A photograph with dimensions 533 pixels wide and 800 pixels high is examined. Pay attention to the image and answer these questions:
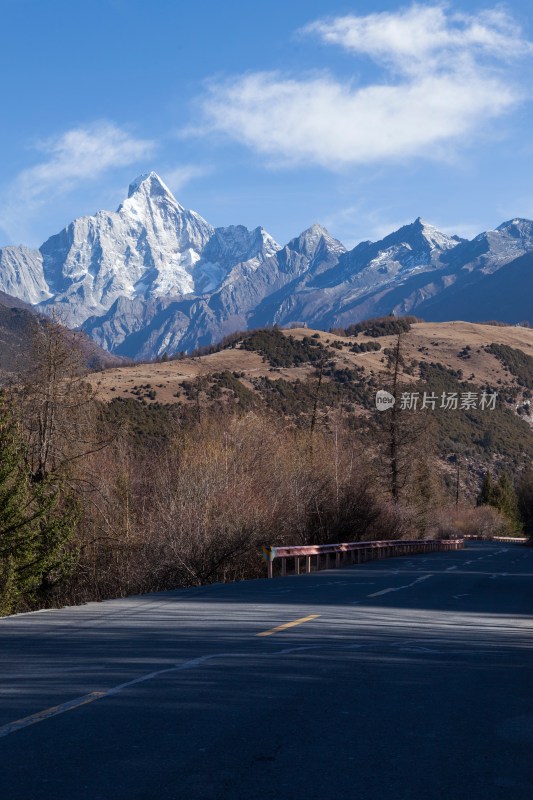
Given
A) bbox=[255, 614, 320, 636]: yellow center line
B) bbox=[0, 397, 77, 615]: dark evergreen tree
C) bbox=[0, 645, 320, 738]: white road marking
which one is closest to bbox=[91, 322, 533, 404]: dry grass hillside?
bbox=[0, 397, 77, 615]: dark evergreen tree

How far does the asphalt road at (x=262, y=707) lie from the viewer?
5.18 m

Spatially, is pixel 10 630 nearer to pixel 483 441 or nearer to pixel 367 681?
pixel 367 681

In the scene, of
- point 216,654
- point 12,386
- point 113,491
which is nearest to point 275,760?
point 216,654

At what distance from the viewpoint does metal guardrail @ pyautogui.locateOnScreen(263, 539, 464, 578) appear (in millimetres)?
24547

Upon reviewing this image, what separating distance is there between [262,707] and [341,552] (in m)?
26.0

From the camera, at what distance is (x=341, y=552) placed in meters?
32.7

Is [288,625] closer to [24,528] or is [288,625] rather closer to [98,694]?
[98,694]

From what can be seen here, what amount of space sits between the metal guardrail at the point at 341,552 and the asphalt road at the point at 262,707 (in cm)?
1104

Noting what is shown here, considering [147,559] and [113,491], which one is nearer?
[147,559]

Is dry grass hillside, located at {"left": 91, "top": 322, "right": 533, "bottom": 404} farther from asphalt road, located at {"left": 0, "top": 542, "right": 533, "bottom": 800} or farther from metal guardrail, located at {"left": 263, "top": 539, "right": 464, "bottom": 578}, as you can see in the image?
asphalt road, located at {"left": 0, "top": 542, "right": 533, "bottom": 800}

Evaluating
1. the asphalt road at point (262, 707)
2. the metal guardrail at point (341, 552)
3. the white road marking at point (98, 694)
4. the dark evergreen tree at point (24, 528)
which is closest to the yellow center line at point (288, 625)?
the asphalt road at point (262, 707)

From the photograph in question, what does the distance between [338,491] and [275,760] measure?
31266 mm

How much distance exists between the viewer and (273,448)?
101 ft

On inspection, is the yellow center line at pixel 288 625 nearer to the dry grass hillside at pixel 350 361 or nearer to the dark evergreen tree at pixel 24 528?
the dark evergreen tree at pixel 24 528
